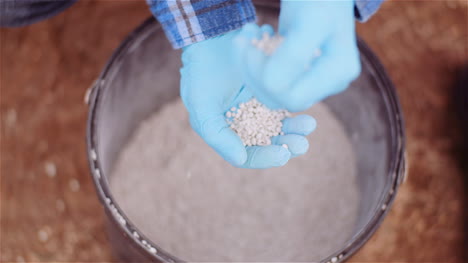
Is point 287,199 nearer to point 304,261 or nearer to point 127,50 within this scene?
point 304,261

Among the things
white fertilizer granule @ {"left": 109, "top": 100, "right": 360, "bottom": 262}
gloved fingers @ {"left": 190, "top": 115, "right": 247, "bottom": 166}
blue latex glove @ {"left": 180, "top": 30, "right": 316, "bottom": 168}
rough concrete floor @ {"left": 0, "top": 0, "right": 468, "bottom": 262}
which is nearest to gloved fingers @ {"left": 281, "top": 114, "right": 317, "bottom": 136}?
blue latex glove @ {"left": 180, "top": 30, "right": 316, "bottom": 168}

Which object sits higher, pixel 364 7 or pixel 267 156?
pixel 364 7

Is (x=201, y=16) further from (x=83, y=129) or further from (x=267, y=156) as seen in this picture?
(x=83, y=129)

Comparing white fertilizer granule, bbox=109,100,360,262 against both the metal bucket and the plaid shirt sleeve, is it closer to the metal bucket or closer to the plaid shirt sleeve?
the metal bucket

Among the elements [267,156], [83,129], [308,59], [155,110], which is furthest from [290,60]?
[83,129]

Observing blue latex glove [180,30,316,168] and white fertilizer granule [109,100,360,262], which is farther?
white fertilizer granule [109,100,360,262]

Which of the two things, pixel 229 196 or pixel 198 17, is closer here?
pixel 198 17

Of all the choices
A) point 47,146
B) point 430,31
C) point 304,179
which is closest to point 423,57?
point 430,31
